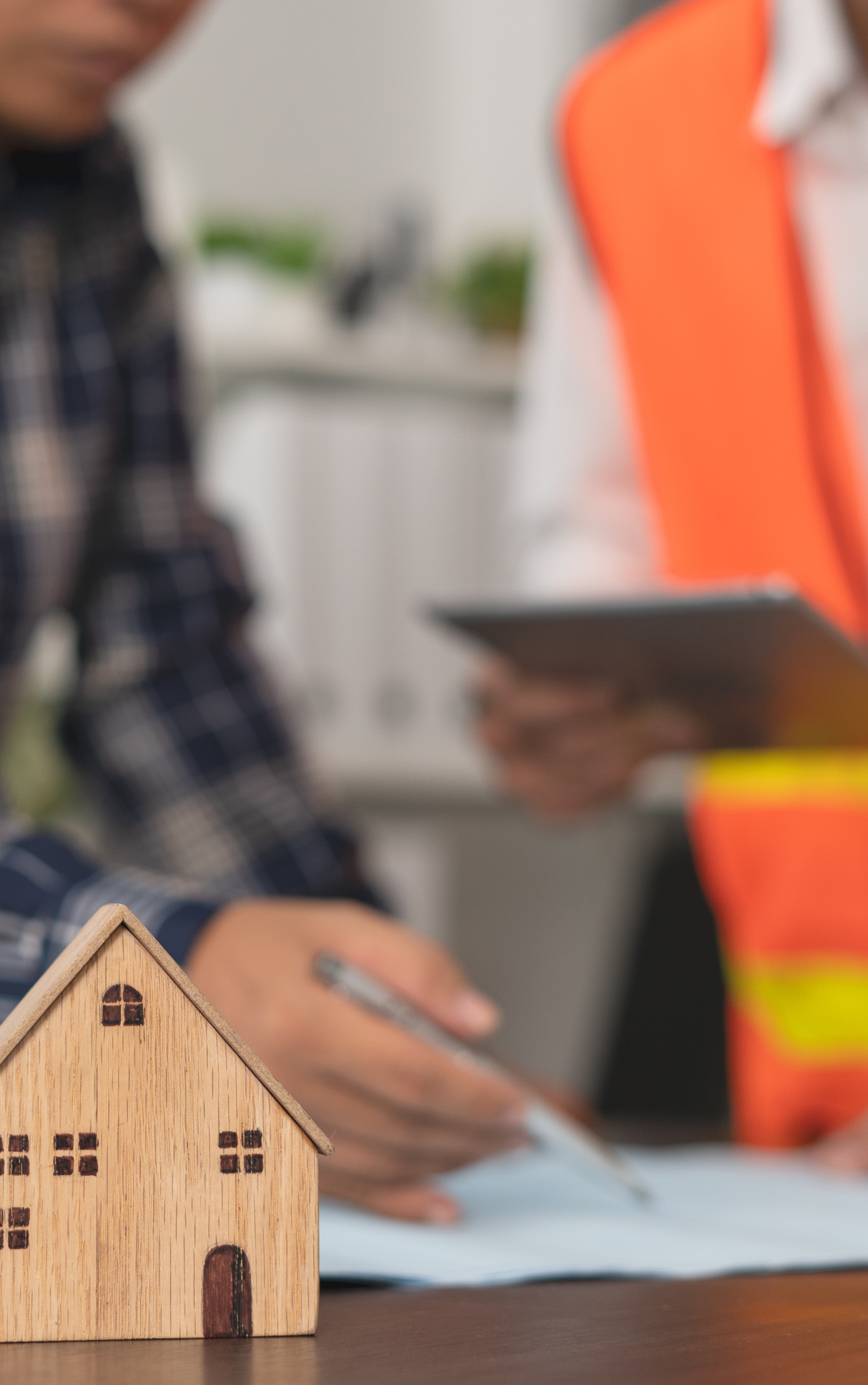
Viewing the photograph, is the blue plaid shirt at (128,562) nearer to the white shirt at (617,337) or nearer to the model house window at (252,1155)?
the white shirt at (617,337)

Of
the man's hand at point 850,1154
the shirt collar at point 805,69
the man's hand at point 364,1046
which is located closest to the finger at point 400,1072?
the man's hand at point 364,1046

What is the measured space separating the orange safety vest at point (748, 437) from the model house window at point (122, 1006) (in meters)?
0.69

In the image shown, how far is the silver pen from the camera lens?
507mm

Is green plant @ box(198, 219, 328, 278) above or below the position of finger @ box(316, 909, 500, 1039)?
above

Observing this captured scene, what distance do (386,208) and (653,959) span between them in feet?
4.43

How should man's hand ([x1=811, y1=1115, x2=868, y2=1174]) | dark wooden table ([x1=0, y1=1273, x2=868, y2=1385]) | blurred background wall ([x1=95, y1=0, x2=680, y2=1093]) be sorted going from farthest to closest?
blurred background wall ([x1=95, y1=0, x2=680, y2=1093]) < man's hand ([x1=811, y1=1115, x2=868, y2=1174]) < dark wooden table ([x1=0, y1=1273, x2=868, y2=1385])

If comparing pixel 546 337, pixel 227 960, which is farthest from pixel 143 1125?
pixel 546 337

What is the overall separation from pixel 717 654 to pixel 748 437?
1.13 ft

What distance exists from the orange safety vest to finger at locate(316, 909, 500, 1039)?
1.67ft

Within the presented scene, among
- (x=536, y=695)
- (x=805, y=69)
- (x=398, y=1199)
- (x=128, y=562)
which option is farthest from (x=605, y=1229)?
(x=805, y=69)

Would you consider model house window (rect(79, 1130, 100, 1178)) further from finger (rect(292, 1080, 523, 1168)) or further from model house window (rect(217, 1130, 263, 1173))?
finger (rect(292, 1080, 523, 1168))

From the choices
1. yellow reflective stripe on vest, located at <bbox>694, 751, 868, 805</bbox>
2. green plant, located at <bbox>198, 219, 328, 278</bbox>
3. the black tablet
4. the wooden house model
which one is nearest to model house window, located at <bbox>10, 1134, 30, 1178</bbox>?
the wooden house model

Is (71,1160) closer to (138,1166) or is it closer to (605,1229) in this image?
(138,1166)

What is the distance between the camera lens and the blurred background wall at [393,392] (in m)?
1.70
